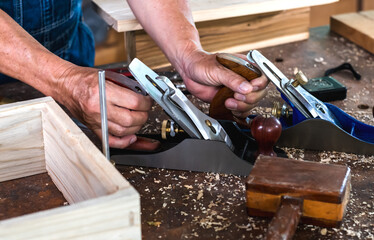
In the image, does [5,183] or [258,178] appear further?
[5,183]

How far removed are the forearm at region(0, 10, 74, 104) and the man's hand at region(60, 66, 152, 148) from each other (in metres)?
0.04

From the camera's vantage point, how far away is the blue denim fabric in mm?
1789

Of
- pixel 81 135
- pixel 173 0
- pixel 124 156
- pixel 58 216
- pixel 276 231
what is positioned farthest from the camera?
pixel 173 0

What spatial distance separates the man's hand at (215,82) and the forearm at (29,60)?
0.41 m

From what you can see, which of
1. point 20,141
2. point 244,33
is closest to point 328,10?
point 244,33

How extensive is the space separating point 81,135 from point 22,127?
221mm

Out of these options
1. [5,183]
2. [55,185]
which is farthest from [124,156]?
[5,183]

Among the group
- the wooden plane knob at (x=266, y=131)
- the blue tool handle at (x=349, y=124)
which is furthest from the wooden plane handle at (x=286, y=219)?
the blue tool handle at (x=349, y=124)

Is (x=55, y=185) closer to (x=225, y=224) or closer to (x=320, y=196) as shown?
(x=225, y=224)

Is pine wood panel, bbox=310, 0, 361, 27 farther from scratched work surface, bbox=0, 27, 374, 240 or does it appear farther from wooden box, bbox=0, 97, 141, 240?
wooden box, bbox=0, 97, 141, 240

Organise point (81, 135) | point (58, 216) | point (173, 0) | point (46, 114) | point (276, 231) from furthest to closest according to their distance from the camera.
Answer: point (173, 0)
point (46, 114)
point (81, 135)
point (276, 231)
point (58, 216)

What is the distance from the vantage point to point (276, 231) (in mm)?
959

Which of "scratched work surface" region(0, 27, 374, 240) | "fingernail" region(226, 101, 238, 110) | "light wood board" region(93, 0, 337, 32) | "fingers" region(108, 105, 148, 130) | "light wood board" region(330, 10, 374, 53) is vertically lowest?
"light wood board" region(330, 10, 374, 53)

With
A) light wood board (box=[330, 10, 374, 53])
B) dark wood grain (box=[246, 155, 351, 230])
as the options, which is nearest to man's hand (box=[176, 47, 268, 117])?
dark wood grain (box=[246, 155, 351, 230])
